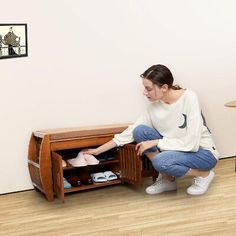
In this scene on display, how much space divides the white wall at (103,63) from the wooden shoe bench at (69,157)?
0.51ft

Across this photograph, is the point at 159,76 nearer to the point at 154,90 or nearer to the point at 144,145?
the point at 154,90

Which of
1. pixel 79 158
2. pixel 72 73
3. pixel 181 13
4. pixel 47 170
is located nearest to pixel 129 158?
pixel 79 158

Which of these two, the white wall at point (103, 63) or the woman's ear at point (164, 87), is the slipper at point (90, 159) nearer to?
the white wall at point (103, 63)

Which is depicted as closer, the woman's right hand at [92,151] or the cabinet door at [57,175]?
the cabinet door at [57,175]

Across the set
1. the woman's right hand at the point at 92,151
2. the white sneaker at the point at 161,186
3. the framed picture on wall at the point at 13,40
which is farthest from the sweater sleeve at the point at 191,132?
the framed picture on wall at the point at 13,40

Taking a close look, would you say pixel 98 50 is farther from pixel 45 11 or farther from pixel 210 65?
pixel 210 65

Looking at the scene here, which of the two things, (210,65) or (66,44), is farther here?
(210,65)

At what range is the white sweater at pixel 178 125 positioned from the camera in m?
2.61

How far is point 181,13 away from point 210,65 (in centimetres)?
50

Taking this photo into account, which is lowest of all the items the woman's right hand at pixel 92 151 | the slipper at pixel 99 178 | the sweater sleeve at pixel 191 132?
the slipper at pixel 99 178

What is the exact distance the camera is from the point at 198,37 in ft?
11.4

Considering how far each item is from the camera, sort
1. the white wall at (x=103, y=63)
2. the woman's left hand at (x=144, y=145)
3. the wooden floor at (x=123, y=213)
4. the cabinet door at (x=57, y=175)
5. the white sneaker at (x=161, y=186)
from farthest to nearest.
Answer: the white wall at (x=103, y=63), the white sneaker at (x=161, y=186), the woman's left hand at (x=144, y=145), the cabinet door at (x=57, y=175), the wooden floor at (x=123, y=213)

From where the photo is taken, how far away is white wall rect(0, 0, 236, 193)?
2.88 metres

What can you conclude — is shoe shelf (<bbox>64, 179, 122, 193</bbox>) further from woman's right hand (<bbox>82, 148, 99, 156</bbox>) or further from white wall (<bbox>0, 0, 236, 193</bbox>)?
white wall (<bbox>0, 0, 236, 193</bbox>)
